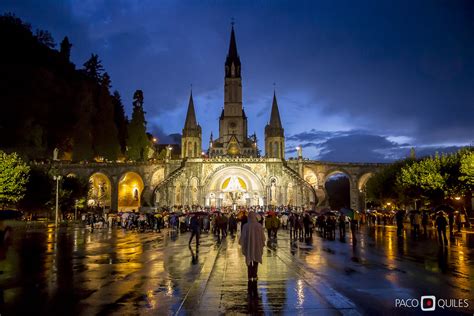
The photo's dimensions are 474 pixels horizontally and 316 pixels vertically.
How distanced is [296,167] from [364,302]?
179ft

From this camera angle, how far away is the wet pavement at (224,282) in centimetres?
680

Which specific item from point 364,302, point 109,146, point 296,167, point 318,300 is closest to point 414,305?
point 364,302

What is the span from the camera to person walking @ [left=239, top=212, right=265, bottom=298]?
352 inches

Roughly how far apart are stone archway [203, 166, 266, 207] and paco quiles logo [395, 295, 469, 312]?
1953 inches

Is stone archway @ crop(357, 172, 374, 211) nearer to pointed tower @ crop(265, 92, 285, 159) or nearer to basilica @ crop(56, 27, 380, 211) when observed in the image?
basilica @ crop(56, 27, 380, 211)

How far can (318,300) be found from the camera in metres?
7.20

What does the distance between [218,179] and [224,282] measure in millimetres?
50678

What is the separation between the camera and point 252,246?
9.05 metres

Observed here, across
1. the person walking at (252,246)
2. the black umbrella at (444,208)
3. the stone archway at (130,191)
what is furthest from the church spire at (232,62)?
the person walking at (252,246)

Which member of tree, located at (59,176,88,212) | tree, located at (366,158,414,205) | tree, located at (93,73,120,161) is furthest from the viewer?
tree, located at (93,73,120,161)

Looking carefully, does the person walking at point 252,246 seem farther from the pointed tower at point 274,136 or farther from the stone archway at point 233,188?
the pointed tower at point 274,136

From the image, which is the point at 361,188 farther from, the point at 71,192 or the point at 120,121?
the point at 120,121

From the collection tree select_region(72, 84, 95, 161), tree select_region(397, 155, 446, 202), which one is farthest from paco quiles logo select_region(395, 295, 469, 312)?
tree select_region(72, 84, 95, 161)

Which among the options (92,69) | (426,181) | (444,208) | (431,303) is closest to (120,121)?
(92,69)
